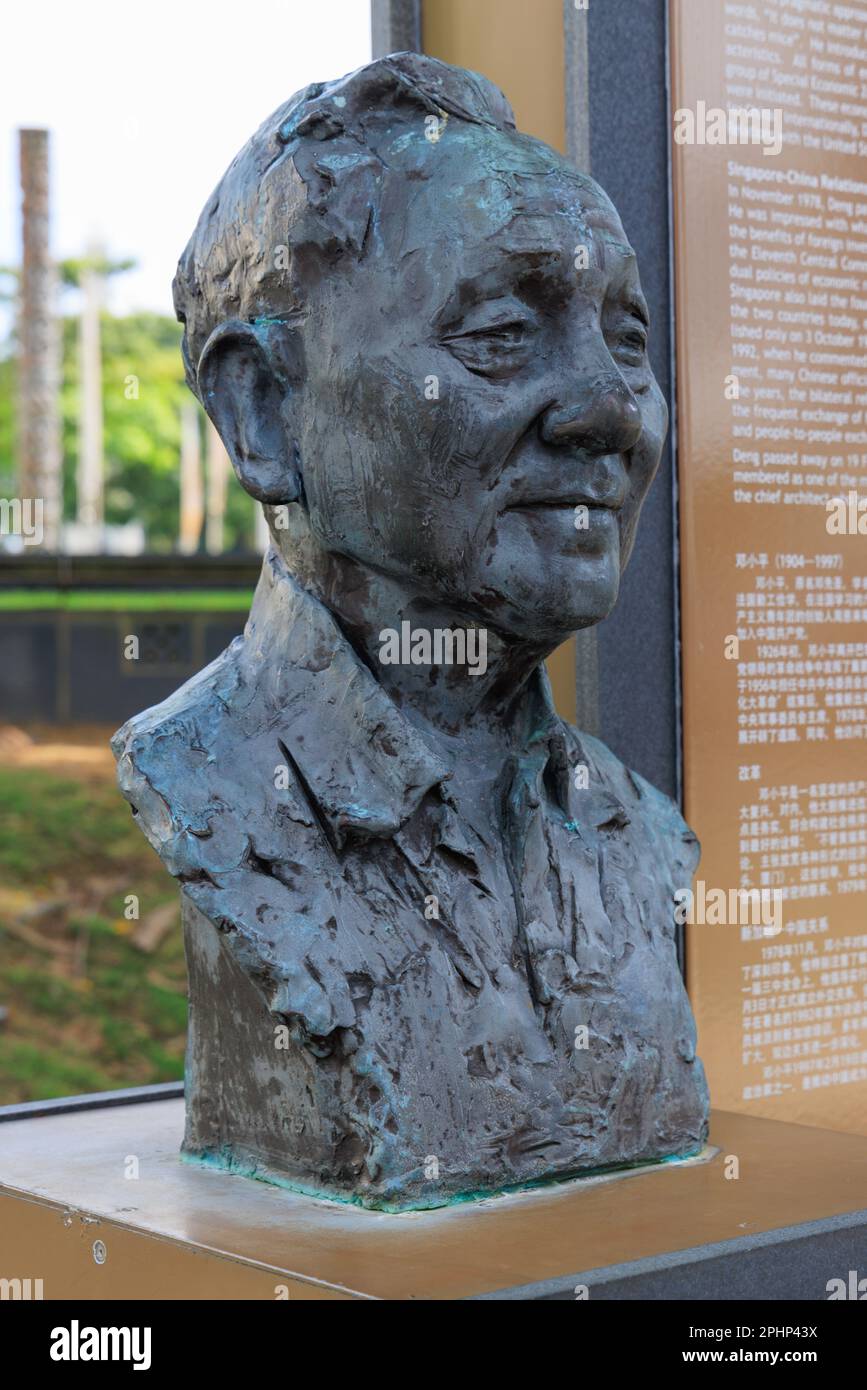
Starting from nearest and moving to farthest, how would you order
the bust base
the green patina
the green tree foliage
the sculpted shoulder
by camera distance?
1. the bust base
2. the green patina
3. the sculpted shoulder
4. the green tree foliage

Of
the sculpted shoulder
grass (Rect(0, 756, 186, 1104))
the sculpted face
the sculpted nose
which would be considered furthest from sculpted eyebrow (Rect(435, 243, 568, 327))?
grass (Rect(0, 756, 186, 1104))

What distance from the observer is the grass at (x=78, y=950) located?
908 cm

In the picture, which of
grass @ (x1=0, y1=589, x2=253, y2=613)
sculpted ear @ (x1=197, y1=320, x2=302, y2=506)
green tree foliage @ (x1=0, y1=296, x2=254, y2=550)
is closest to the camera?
sculpted ear @ (x1=197, y1=320, x2=302, y2=506)

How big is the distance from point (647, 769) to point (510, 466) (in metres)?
→ 1.59

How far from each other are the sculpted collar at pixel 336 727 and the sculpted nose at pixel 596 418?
505 millimetres

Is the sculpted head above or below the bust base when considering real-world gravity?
above

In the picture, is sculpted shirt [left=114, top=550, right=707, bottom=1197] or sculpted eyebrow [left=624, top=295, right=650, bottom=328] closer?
sculpted shirt [left=114, top=550, right=707, bottom=1197]

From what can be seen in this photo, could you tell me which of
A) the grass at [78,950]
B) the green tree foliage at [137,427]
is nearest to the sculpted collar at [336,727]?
the grass at [78,950]

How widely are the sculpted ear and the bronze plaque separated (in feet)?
4.96

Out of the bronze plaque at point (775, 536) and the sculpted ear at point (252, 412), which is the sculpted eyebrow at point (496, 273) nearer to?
the sculpted ear at point (252, 412)

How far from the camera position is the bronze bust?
319 cm

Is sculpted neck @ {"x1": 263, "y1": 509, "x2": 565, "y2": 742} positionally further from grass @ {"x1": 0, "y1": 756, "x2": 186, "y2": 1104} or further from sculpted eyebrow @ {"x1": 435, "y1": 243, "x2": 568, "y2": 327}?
grass @ {"x1": 0, "y1": 756, "x2": 186, "y2": 1104}
